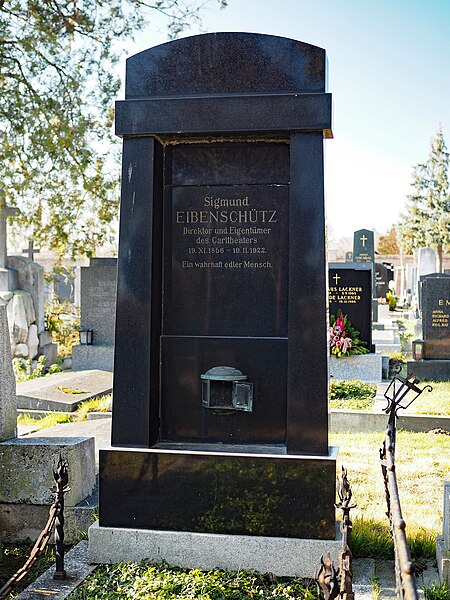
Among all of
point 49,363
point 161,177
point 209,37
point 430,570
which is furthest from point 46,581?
point 49,363

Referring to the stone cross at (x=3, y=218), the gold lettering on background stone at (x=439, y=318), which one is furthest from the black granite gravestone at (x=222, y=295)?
the stone cross at (x=3, y=218)

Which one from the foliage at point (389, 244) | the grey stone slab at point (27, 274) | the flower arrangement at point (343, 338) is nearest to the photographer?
the flower arrangement at point (343, 338)

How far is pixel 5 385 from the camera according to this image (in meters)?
4.69

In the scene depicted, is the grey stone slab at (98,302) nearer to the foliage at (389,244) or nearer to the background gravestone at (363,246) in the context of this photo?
the background gravestone at (363,246)

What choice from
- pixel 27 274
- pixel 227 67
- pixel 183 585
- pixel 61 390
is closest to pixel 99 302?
pixel 27 274

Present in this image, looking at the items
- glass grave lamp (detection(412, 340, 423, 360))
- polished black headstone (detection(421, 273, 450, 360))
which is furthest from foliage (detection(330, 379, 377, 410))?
polished black headstone (detection(421, 273, 450, 360))

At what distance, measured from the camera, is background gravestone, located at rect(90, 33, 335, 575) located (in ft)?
13.7

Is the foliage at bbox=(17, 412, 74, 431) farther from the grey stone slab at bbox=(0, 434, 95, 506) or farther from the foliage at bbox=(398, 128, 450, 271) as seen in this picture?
the foliage at bbox=(398, 128, 450, 271)

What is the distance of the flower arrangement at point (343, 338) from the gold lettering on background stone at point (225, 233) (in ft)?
22.7

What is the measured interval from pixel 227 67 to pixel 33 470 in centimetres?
280

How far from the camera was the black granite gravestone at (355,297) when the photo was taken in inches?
462

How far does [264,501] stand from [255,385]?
681mm

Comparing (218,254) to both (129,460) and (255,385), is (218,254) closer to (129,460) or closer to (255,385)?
(255,385)

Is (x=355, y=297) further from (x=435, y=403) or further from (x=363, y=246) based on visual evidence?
(x=363, y=246)
